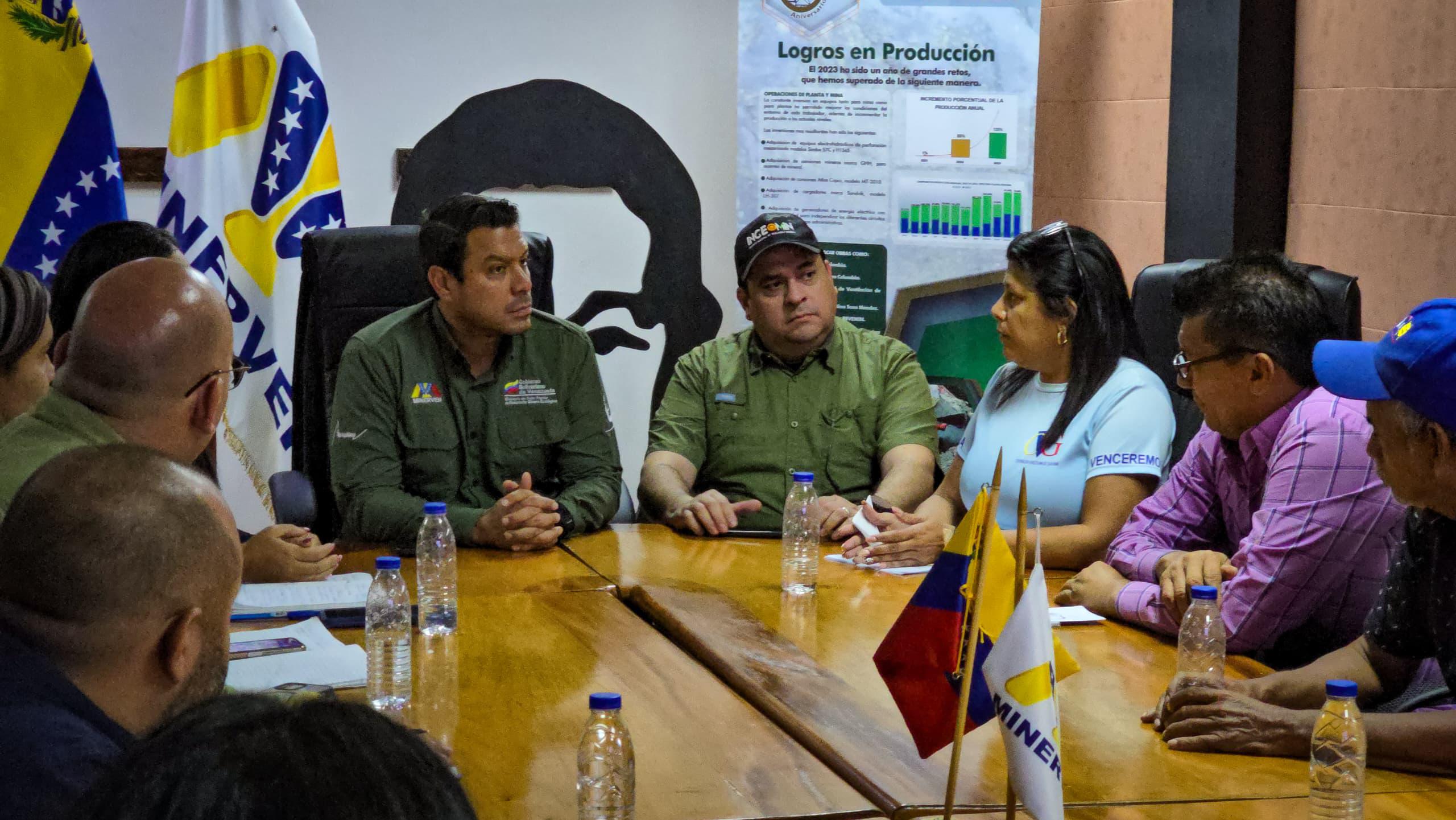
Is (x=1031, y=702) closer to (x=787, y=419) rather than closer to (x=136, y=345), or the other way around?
(x=136, y=345)

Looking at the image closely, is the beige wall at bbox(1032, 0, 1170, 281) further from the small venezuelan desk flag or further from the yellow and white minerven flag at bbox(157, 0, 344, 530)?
the small venezuelan desk flag

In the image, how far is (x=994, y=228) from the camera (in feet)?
14.4

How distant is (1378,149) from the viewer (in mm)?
3627

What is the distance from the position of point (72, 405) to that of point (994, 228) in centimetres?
301

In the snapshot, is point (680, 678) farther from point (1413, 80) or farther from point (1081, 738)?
point (1413, 80)

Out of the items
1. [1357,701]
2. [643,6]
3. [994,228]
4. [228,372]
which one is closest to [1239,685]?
[1357,701]

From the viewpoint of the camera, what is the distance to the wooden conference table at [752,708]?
163cm

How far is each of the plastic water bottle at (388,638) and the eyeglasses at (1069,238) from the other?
153 centimetres

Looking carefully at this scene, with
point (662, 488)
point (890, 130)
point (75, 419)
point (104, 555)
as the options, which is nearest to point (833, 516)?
point (662, 488)

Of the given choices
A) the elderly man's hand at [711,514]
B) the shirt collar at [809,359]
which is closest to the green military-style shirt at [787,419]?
the shirt collar at [809,359]

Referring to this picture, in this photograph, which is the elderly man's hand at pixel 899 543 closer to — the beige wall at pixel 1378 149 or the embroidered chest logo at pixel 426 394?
the embroidered chest logo at pixel 426 394

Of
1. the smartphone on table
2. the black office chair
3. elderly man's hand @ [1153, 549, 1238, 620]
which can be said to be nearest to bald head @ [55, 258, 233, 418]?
the smartphone on table

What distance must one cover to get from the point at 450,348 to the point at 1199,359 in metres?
1.71

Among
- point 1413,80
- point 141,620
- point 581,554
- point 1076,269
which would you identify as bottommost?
point 581,554
